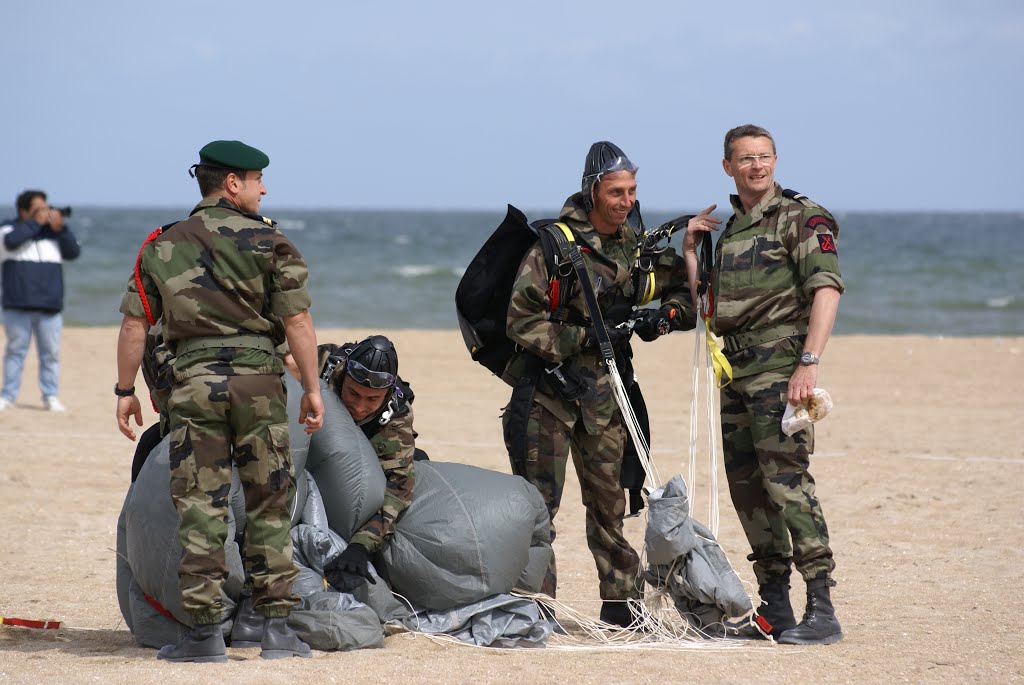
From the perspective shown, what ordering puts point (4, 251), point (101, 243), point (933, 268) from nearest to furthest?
1. point (4, 251)
2. point (933, 268)
3. point (101, 243)

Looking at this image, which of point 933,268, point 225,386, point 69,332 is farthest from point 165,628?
point 933,268

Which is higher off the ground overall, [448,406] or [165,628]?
[165,628]

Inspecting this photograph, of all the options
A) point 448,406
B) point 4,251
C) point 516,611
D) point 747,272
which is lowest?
point 448,406

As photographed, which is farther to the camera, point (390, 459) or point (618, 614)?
point (618, 614)

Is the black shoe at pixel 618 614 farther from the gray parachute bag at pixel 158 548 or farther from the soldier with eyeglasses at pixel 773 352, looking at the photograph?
the gray parachute bag at pixel 158 548

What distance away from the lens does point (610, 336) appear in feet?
16.3

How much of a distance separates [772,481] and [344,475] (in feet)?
5.46

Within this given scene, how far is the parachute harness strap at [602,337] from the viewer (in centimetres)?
486

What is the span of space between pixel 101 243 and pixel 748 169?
5007 cm

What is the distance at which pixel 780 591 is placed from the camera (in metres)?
4.89

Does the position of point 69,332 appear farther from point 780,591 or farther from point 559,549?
point 780,591

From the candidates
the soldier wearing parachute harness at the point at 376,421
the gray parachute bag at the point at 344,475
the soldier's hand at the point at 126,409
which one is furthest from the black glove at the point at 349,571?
the soldier's hand at the point at 126,409

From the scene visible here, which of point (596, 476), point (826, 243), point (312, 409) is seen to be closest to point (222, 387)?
point (312, 409)

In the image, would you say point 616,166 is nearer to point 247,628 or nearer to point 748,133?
point 748,133
